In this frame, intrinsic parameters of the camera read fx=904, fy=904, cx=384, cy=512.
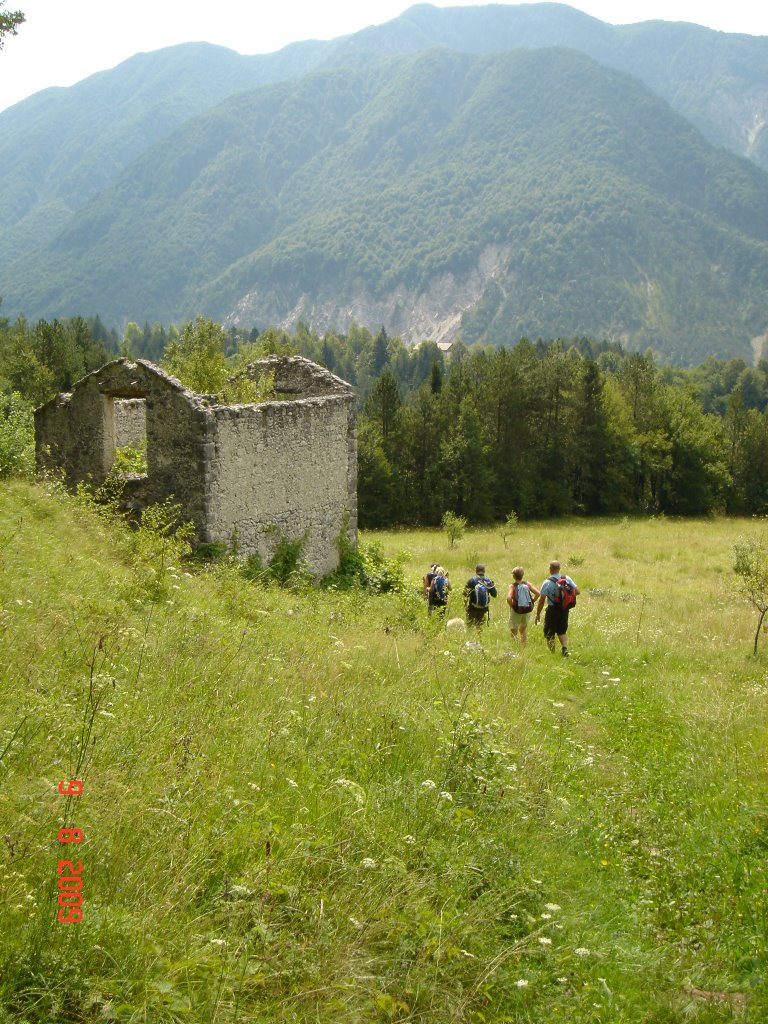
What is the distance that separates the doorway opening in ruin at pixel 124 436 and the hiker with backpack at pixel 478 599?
216 inches

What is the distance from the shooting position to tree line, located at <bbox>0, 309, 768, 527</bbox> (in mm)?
54688

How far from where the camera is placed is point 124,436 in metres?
17.7

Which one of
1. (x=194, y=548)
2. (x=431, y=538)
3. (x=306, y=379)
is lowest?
(x=431, y=538)

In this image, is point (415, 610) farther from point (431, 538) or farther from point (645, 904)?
point (431, 538)

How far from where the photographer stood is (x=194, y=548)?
45.1 feet

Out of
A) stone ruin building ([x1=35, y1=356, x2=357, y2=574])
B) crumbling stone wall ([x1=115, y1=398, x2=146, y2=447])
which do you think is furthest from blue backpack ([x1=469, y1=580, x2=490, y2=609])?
crumbling stone wall ([x1=115, y1=398, x2=146, y2=447])

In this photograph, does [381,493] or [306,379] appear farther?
[381,493]

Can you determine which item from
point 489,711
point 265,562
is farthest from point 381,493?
point 489,711

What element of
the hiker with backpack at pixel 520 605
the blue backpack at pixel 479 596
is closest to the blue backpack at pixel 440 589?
the blue backpack at pixel 479 596

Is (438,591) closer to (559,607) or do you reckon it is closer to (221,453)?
(559,607)

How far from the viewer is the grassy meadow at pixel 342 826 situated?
3820mm

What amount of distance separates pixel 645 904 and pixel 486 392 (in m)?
54.9

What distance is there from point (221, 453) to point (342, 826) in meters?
9.43

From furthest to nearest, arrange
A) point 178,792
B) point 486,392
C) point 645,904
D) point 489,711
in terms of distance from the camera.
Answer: point 486,392 < point 489,711 < point 645,904 < point 178,792
